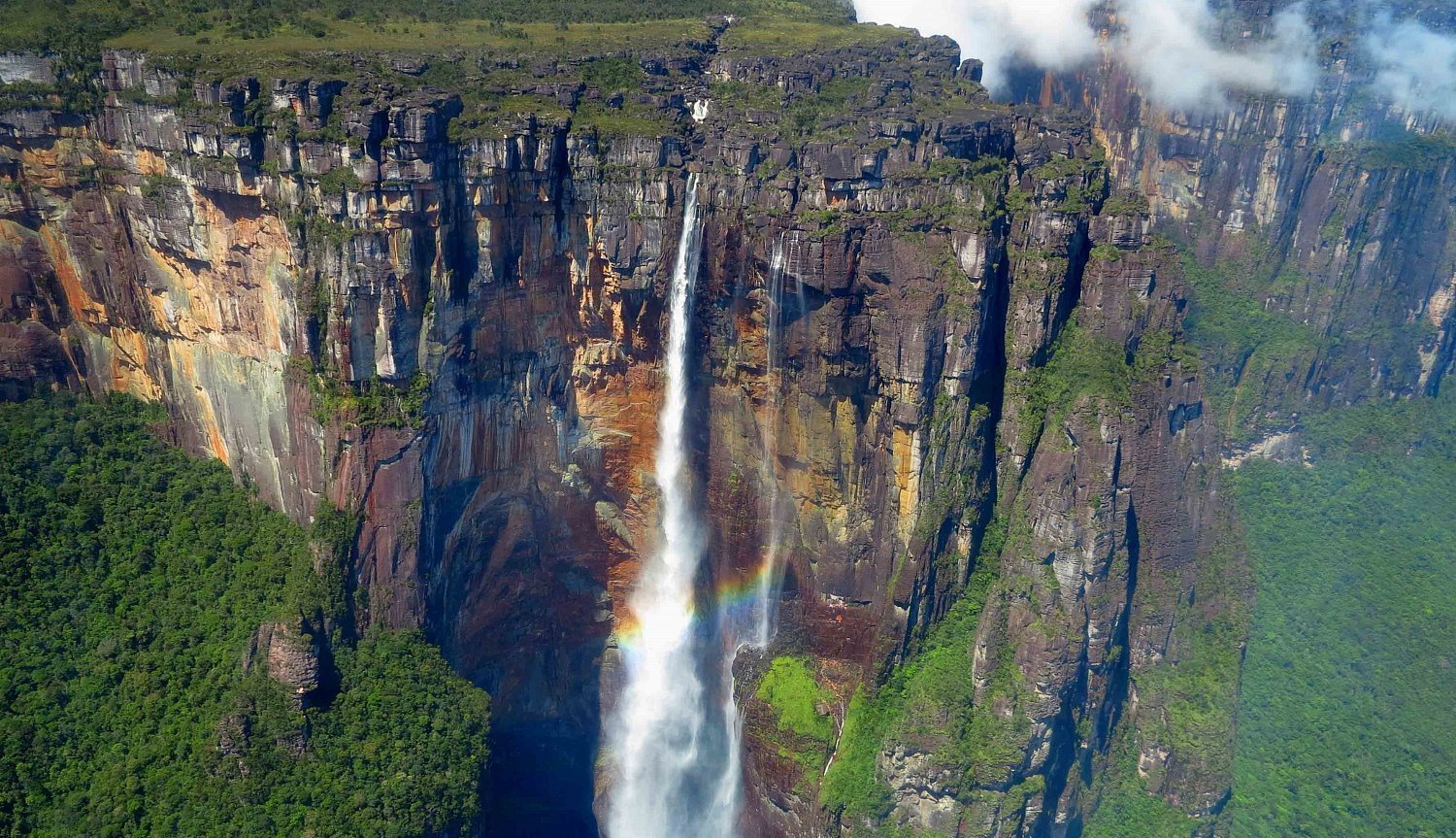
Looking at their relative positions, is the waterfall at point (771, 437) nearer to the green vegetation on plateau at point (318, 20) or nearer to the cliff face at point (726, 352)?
the cliff face at point (726, 352)

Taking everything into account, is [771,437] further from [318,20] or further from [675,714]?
[318,20]

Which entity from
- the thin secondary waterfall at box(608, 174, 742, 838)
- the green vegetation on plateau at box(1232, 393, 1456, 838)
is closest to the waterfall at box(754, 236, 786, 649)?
the thin secondary waterfall at box(608, 174, 742, 838)

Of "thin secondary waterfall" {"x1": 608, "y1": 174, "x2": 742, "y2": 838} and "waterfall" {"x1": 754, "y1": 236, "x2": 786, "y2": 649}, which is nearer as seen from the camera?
"waterfall" {"x1": 754, "y1": 236, "x2": 786, "y2": 649}

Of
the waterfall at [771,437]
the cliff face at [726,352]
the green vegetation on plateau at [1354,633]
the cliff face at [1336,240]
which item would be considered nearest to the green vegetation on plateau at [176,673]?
the cliff face at [726,352]

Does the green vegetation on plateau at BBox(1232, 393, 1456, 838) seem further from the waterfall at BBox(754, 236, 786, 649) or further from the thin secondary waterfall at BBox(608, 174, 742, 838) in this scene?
the thin secondary waterfall at BBox(608, 174, 742, 838)

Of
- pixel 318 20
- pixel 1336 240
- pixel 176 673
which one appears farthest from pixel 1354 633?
pixel 318 20

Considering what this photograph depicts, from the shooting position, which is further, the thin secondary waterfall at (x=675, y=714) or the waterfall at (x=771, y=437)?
the thin secondary waterfall at (x=675, y=714)

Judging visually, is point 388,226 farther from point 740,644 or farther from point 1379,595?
point 1379,595
